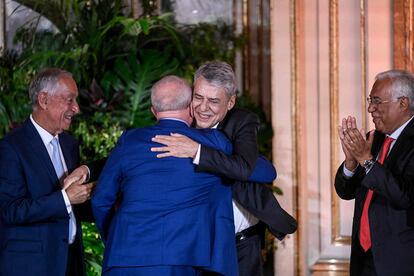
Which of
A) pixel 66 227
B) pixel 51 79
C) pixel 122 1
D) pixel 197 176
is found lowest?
pixel 66 227

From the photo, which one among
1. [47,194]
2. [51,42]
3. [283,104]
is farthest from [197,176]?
[51,42]

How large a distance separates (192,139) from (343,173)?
3.26ft

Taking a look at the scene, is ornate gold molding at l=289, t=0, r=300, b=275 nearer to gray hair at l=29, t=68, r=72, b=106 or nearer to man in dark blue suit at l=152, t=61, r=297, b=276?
man in dark blue suit at l=152, t=61, r=297, b=276

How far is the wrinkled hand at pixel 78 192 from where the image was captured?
13.9ft

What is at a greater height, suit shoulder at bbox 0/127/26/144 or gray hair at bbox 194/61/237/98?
gray hair at bbox 194/61/237/98

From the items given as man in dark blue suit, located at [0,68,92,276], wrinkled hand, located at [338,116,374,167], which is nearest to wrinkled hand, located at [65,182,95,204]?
man in dark blue suit, located at [0,68,92,276]

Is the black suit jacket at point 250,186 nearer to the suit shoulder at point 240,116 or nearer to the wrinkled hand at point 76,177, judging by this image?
the suit shoulder at point 240,116

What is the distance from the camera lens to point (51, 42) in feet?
22.2

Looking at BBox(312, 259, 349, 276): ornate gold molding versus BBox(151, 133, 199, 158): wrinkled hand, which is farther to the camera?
BBox(312, 259, 349, 276): ornate gold molding

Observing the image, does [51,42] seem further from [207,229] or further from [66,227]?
[207,229]

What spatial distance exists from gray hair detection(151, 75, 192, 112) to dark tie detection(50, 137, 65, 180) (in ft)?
2.49

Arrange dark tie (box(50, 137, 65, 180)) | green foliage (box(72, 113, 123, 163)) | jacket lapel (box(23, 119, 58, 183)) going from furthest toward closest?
green foliage (box(72, 113, 123, 163)), dark tie (box(50, 137, 65, 180)), jacket lapel (box(23, 119, 58, 183))

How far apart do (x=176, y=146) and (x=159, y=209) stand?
0.85 feet

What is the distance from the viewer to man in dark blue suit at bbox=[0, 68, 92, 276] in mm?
4199
